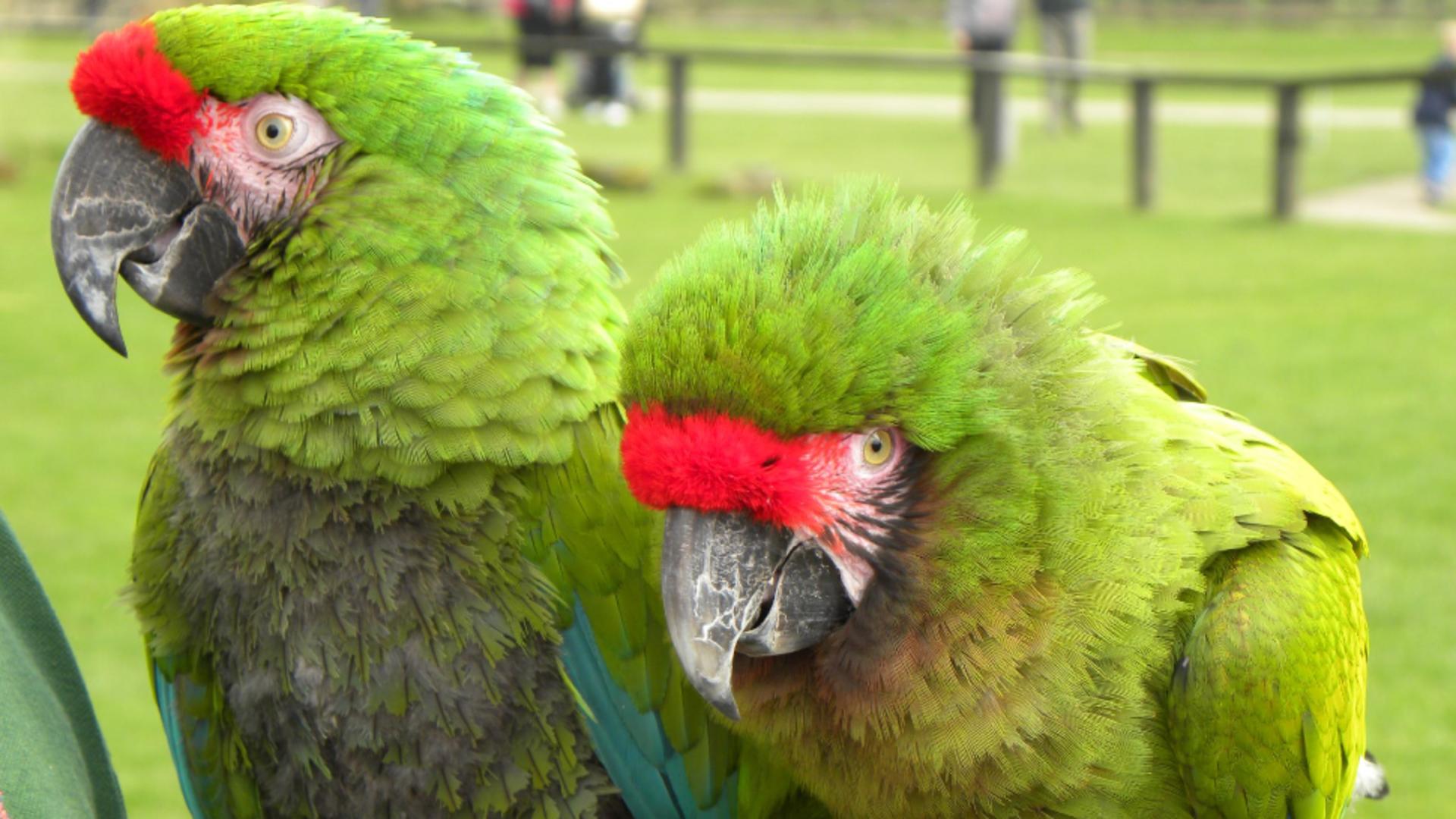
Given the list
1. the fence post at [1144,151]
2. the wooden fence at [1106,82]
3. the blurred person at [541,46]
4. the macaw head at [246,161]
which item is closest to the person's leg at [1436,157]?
the wooden fence at [1106,82]

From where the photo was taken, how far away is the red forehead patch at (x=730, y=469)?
2098 millimetres

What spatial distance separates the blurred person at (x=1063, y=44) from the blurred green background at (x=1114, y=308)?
446 millimetres

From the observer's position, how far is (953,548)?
2213mm

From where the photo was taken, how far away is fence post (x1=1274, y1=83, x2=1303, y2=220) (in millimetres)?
12508

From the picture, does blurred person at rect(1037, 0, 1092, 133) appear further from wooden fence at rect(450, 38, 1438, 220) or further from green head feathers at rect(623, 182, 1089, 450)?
green head feathers at rect(623, 182, 1089, 450)

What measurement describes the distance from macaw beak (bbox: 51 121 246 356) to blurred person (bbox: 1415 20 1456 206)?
41.6ft

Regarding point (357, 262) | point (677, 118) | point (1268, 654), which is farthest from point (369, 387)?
point (677, 118)

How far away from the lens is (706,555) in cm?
214

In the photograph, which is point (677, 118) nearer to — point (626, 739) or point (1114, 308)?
point (1114, 308)

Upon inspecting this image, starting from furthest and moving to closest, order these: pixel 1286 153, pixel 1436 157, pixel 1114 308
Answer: pixel 1436 157 < pixel 1286 153 < pixel 1114 308

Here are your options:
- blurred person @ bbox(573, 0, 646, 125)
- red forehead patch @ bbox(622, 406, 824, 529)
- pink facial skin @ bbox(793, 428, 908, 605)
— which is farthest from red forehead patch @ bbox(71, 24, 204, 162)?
blurred person @ bbox(573, 0, 646, 125)

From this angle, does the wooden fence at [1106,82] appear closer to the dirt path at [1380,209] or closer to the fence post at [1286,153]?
the fence post at [1286,153]

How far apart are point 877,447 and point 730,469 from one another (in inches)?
9.5

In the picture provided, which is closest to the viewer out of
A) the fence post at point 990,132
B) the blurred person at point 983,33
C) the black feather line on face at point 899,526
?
the black feather line on face at point 899,526
